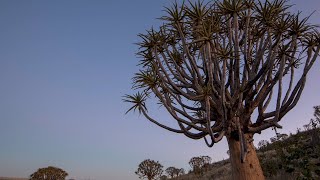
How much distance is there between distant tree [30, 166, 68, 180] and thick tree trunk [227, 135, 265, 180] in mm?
19255

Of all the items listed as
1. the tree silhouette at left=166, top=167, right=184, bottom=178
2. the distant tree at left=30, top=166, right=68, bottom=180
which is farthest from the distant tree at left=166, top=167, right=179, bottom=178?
the distant tree at left=30, top=166, right=68, bottom=180

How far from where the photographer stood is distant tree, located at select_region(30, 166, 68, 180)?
76.8 ft

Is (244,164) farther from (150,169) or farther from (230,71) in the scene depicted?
(150,169)

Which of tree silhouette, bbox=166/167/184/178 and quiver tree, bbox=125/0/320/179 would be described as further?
tree silhouette, bbox=166/167/184/178

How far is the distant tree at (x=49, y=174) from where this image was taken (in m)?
23.4

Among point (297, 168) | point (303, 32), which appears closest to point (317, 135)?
point (297, 168)

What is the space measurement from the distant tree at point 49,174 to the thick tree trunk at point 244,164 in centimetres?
1925

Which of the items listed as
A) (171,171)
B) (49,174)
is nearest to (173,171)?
(171,171)

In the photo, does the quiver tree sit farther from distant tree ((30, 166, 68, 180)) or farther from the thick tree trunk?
distant tree ((30, 166, 68, 180))

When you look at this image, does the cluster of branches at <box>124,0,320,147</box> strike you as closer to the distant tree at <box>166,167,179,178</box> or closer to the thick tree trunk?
the thick tree trunk

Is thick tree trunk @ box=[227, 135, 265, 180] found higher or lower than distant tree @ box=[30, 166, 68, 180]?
lower

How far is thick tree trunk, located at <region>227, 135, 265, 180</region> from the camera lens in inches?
265

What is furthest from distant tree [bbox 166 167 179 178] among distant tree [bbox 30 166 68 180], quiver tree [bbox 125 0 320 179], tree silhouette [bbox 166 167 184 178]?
quiver tree [bbox 125 0 320 179]

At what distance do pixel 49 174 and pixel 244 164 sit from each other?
19.6 m
